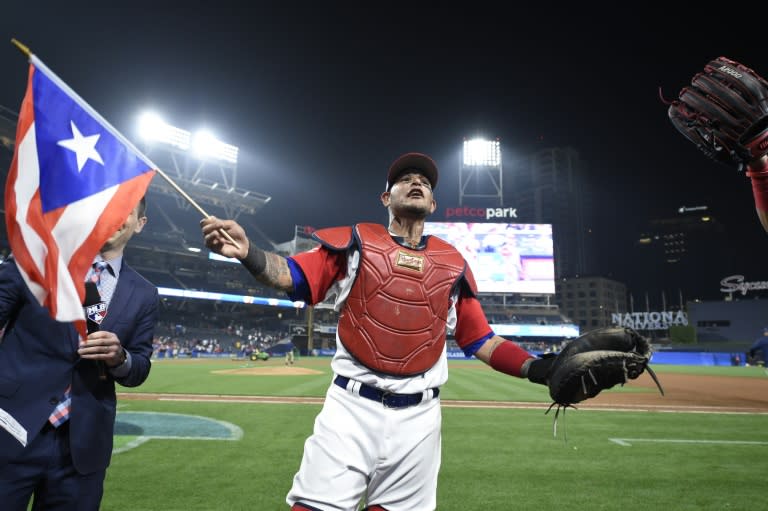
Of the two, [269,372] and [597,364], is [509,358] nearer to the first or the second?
[597,364]

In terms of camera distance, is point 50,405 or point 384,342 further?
point 384,342

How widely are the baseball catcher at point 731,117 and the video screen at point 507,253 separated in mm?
40737

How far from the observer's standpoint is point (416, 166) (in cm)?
272

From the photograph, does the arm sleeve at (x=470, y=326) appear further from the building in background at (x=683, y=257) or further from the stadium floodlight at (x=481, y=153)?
the building in background at (x=683, y=257)

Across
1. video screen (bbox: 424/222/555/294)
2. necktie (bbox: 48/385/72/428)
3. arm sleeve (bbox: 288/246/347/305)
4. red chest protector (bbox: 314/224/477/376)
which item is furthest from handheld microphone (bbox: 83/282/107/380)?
video screen (bbox: 424/222/555/294)

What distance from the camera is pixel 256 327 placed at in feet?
188

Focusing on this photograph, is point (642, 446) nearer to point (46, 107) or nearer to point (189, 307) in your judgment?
point (46, 107)

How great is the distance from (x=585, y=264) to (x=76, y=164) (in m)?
137

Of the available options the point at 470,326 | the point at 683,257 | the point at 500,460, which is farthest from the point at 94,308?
the point at 683,257

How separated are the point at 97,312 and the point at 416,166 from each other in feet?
6.45

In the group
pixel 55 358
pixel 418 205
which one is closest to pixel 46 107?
pixel 55 358

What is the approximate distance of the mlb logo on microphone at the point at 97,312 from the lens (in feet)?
7.63

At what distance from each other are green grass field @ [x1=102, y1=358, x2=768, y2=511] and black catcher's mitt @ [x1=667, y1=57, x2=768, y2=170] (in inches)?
89.2

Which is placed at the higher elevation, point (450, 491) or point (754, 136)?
point (754, 136)
